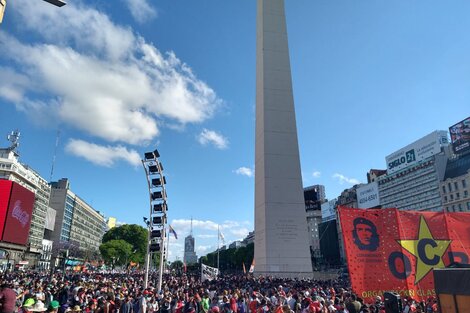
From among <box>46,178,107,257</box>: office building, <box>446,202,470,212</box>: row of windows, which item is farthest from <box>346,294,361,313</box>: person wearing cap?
<box>46,178,107,257</box>: office building

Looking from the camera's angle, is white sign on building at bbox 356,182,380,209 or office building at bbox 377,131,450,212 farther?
white sign on building at bbox 356,182,380,209

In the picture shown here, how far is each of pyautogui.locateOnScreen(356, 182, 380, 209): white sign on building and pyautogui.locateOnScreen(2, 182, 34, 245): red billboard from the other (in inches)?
3679

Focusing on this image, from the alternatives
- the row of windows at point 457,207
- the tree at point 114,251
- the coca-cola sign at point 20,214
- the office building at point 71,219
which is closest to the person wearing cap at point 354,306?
the coca-cola sign at point 20,214

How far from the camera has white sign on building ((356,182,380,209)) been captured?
109 meters

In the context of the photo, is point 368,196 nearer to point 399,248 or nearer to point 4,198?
point 4,198

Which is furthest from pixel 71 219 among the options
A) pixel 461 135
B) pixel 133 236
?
pixel 461 135

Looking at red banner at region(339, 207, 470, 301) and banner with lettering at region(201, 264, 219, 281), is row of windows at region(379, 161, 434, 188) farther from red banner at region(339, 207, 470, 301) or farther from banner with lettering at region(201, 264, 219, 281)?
red banner at region(339, 207, 470, 301)

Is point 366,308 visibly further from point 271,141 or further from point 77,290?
point 271,141

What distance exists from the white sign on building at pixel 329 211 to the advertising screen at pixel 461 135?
5169 cm

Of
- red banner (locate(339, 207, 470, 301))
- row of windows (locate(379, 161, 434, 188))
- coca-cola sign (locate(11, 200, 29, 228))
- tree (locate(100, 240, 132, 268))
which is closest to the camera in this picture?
red banner (locate(339, 207, 470, 301))

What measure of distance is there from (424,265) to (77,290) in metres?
15.7

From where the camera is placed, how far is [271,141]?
35406mm

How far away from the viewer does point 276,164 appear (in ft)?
114

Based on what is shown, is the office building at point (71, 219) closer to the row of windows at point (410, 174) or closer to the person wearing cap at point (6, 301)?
the person wearing cap at point (6, 301)
